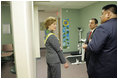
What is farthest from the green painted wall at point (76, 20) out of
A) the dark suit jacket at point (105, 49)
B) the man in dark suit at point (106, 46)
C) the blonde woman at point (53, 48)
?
the dark suit jacket at point (105, 49)

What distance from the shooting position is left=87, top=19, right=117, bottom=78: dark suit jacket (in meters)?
1.07

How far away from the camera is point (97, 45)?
42.7 inches

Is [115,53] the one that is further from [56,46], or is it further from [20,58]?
[20,58]

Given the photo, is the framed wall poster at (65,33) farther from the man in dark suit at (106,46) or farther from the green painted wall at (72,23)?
the man in dark suit at (106,46)

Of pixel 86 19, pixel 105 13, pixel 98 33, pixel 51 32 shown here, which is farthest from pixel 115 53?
pixel 86 19

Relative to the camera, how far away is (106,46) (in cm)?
112

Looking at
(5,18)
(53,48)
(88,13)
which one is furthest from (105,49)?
(5,18)

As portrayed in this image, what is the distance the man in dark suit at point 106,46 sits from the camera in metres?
1.07

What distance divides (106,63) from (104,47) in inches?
7.4

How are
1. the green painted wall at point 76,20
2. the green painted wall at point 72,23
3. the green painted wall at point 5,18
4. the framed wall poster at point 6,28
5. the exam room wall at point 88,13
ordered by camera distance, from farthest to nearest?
the green painted wall at point 72,23, the green painted wall at point 76,20, the framed wall poster at point 6,28, the green painted wall at point 5,18, the exam room wall at point 88,13

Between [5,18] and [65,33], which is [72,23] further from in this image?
[5,18]

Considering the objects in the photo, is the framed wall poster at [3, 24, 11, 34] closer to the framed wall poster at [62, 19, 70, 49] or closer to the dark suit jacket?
the framed wall poster at [62, 19, 70, 49]

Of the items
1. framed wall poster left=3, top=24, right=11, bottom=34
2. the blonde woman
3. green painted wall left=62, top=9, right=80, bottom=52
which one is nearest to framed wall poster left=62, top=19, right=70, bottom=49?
green painted wall left=62, top=9, right=80, bottom=52

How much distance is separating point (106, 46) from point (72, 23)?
11.8 feet
